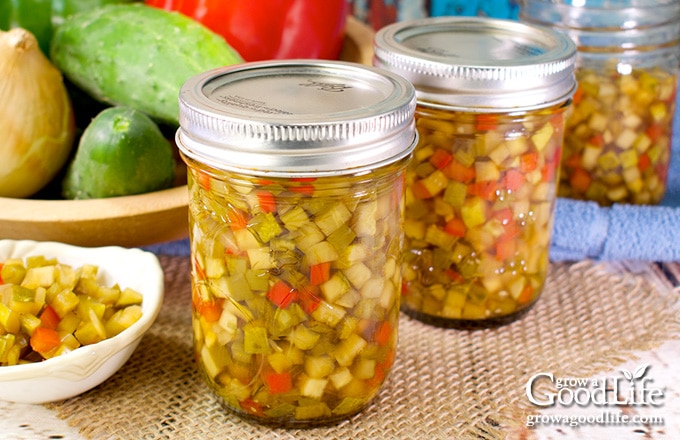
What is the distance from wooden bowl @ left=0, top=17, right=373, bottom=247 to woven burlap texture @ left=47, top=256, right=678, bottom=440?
0.13 m

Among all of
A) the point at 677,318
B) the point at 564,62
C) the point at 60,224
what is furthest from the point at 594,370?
the point at 60,224

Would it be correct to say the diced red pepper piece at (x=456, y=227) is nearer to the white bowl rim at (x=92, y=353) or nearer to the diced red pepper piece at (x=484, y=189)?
the diced red pepper piece at (x=484, y=189)

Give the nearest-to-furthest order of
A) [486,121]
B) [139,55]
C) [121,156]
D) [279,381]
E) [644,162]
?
[279,381] → [486,121] → [121,156] → [139,55] → [644,162]

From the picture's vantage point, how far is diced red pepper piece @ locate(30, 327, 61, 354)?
99 centimetres

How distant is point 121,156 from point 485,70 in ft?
1.70

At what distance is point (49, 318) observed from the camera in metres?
1.02

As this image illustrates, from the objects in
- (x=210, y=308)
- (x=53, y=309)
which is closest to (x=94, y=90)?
(x=53, y=309)

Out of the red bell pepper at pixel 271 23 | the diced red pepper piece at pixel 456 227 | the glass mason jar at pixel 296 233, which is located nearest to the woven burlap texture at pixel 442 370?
the glass mason jar at pixel 296 233

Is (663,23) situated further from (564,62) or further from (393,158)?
(393,158)

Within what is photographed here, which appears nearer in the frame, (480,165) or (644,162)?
(480,165)

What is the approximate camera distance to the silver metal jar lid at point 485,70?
3.44 ft

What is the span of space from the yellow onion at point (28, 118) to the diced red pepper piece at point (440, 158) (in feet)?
1.93

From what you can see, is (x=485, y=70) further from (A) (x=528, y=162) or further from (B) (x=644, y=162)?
(B) (x=644, y=162)

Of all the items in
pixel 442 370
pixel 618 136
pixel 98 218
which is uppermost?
pixel 618 136
